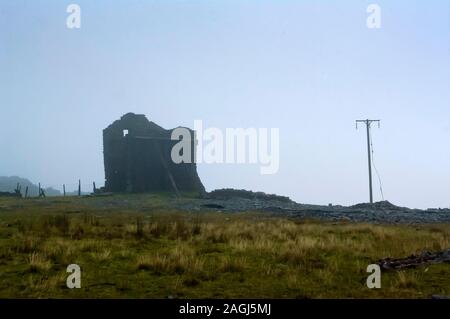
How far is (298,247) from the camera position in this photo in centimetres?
1134

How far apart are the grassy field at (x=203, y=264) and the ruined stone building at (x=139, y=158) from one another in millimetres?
31004

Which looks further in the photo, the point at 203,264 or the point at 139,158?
the point at 139,158

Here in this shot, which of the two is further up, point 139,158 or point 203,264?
point 139,158

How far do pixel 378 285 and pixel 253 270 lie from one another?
2.46 m

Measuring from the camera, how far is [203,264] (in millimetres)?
9289

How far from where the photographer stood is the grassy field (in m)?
7.21

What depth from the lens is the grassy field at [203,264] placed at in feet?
23.7

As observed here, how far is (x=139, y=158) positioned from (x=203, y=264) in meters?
38.0

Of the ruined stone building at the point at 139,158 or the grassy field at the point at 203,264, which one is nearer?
the grassy field at the point at 203,264

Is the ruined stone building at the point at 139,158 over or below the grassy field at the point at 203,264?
over

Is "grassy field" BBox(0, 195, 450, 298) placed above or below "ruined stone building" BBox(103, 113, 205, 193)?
below

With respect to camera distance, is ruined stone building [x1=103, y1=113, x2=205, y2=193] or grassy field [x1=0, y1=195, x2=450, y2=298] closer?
grassy field [x1=0, y1=195, x2=450, y2=298]

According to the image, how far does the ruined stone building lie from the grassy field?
31004 mm
